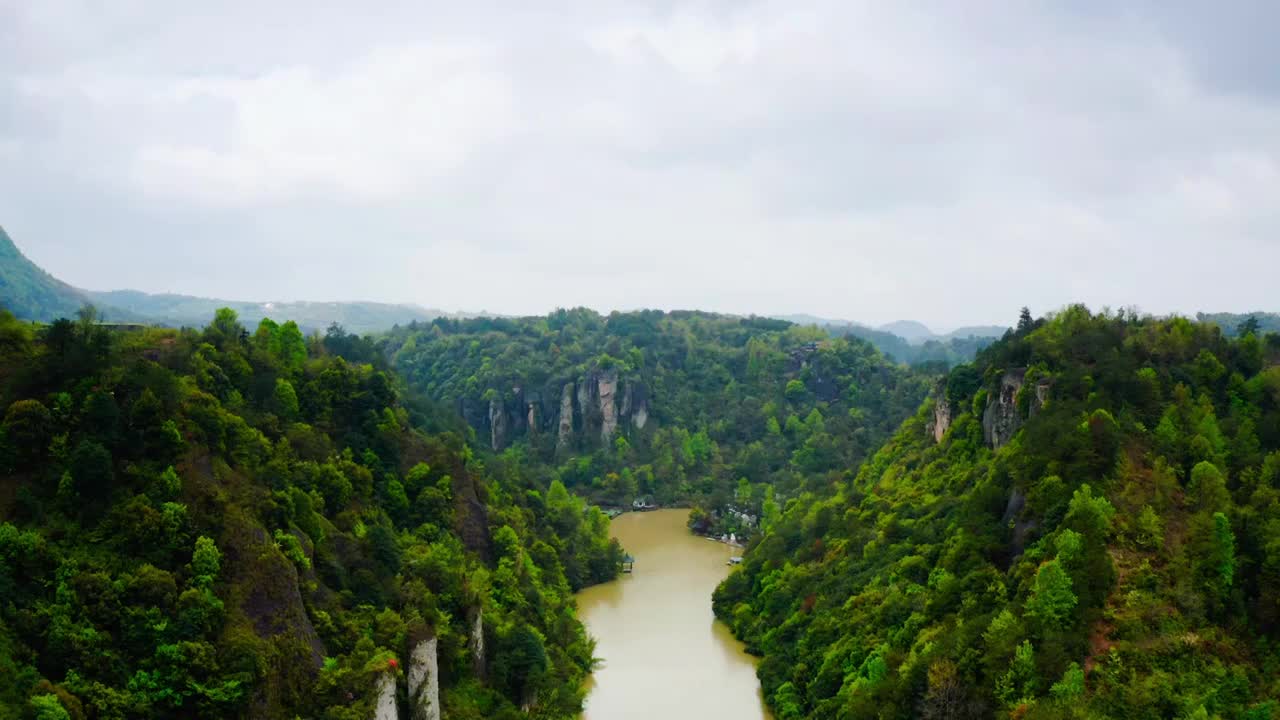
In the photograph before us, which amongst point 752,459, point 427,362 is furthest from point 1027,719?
point 427,362

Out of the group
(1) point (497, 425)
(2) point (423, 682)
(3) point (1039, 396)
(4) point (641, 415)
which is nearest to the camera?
(2) point (423, 682)

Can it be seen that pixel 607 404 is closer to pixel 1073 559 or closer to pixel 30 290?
pixel 30 290

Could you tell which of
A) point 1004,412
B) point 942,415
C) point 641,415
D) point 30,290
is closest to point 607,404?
point 641,415

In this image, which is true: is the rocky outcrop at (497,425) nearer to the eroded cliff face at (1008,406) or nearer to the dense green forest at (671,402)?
the dense green forest at (671,402)

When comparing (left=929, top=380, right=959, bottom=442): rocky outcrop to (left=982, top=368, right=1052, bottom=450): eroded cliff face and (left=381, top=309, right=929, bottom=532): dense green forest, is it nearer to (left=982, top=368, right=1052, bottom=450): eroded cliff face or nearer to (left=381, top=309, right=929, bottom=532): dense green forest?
(left=982, top=368, right=1052, bottom=450): eroded cliff face

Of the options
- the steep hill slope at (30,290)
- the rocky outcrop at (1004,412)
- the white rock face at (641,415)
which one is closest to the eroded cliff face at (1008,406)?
the rocky outcrop at (1004,412)
